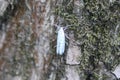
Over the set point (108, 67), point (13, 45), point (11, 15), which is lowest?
point (108, 67)

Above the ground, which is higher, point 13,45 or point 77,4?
point 77,4

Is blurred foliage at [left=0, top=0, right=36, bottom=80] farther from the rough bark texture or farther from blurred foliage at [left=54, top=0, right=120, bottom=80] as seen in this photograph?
blurred foliage at [left=54, top=0, right=120, bottom=80]

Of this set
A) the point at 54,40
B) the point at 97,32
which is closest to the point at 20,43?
Result: the point at 54,40

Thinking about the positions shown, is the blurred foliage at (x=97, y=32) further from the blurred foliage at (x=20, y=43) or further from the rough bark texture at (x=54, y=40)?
the blurred foliage at (x=20, y=43)

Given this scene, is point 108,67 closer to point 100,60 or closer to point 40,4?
point 100,60

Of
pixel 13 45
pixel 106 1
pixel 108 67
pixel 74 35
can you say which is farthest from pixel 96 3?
pixel 13 45

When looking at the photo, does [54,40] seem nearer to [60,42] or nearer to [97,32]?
[60,42]

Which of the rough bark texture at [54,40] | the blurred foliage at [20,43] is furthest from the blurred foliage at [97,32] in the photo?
the blurred foliage at [20,43]
